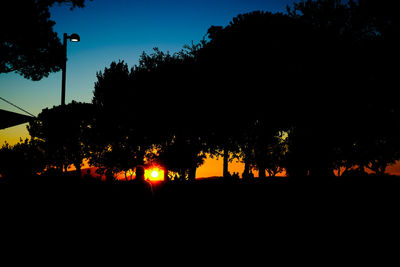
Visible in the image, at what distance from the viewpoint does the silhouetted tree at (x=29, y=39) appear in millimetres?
10227

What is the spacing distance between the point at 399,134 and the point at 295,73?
29.7 feet

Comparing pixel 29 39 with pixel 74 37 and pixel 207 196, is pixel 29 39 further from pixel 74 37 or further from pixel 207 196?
pixel 207 196

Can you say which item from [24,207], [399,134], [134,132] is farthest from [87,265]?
[134,132]

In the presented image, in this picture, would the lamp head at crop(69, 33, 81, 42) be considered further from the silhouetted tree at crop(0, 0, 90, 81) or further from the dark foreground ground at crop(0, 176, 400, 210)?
the dark foreground ground at crop(0, 176, 400, 210)

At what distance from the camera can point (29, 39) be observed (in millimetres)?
11562

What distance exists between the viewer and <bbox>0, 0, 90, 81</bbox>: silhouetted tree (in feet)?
33.6

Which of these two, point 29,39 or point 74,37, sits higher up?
point 74,37

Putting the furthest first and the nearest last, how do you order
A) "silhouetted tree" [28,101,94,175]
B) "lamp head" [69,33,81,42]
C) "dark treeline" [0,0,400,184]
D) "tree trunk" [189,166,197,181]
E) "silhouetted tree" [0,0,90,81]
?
"silhouetted tree" [28,101,94,175]
"tree trunk" [189,166,197,181]
"dark treeline" [0,0,400,184]
"lamp head" [69,33,81,42]
"silhouetted tree" [0,0,90,81]

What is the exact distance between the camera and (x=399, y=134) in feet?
55.9

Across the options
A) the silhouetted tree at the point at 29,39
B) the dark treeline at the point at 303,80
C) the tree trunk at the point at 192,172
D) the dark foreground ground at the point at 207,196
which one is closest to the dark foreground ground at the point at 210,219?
the dark foreground ground at the point at 207,196

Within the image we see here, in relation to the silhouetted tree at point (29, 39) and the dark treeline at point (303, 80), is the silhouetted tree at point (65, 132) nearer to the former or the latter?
the dark treeline at point (303, 80)

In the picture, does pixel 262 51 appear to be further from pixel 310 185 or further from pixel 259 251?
pixel 259 251

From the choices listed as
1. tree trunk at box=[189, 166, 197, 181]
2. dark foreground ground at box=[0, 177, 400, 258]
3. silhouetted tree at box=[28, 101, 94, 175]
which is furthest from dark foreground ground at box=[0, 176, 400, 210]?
silhouetted tree at box=[28, 101, 94, 175]

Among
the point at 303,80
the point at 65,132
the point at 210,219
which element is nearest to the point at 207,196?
the point at 210,219
